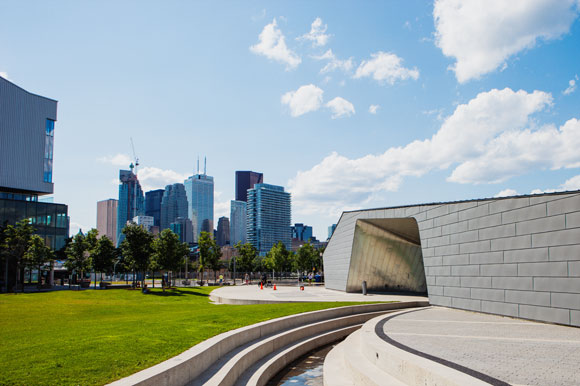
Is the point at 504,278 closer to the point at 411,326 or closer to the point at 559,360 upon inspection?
the point at 411,326

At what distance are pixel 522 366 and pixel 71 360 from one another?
9011 millimetres

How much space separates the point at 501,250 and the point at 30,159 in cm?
5874

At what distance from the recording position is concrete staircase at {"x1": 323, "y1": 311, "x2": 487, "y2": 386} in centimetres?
738

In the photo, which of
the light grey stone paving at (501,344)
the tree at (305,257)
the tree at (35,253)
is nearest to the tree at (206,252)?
the tree at (305,257)

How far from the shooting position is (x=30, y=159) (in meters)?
54.8

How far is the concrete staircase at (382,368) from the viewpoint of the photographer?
7379 mm

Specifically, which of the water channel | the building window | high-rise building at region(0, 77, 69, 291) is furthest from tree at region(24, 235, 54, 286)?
the water channel

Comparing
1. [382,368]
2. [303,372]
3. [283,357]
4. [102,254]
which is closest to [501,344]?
[382,368]

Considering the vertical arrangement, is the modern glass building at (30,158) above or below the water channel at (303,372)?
above

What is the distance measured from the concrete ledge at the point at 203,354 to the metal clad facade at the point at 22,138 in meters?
51.5

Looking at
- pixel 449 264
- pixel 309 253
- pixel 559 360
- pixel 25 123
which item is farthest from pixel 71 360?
pixel 309 253

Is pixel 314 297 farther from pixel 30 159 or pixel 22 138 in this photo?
pixel 22 138

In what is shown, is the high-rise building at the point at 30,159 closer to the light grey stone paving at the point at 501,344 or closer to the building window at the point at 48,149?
the building window at the point at 48,149

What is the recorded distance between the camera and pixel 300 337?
15.4 m
